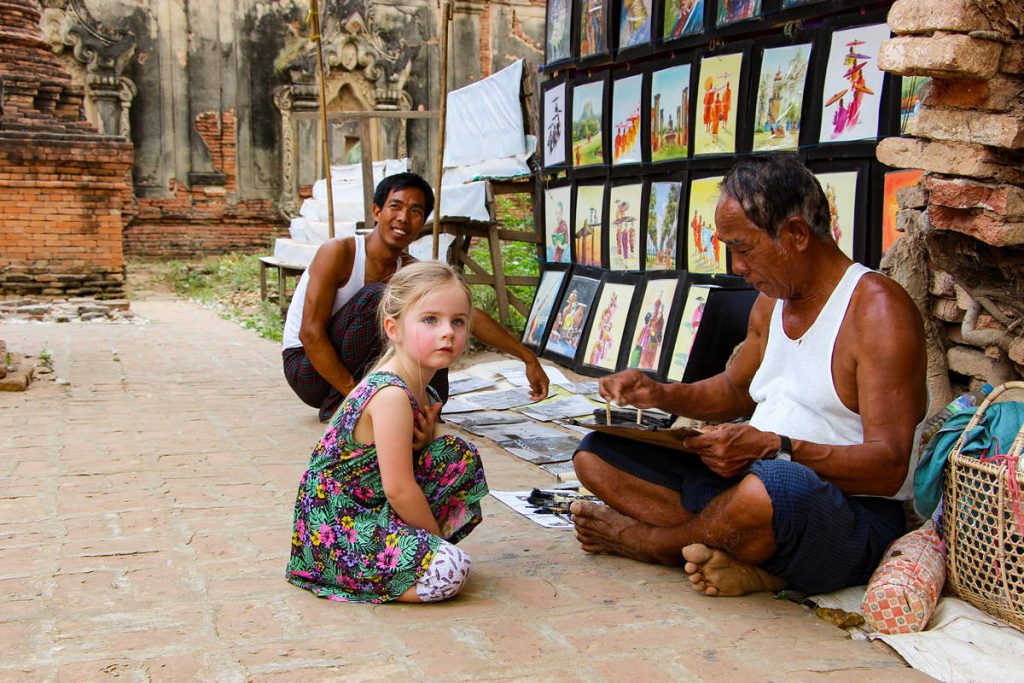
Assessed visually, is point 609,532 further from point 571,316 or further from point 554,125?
point 554,125

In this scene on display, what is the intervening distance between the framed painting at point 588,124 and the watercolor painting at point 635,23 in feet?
1.20

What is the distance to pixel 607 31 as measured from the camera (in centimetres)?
696

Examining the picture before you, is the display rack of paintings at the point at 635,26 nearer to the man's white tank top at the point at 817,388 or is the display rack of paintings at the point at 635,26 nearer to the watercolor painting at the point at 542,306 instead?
the watercolor painting at the point at 542,306

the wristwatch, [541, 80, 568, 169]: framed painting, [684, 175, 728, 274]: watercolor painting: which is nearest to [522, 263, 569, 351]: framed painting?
[541, 80, 568, 169]: framed painting

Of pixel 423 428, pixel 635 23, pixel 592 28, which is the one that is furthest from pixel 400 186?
pixel 592 28

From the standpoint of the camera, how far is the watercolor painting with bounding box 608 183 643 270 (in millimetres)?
6812

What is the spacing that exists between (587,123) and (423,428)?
4.78 metres

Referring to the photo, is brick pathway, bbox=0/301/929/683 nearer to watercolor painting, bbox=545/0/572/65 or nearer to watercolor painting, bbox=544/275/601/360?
watercolor painting, bbox=544/275/601/360

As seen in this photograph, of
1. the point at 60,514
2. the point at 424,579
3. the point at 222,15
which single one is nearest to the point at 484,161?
the point at 60,514

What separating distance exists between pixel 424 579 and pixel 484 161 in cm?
672

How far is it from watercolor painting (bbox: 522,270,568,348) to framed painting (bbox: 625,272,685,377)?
1.11 metres

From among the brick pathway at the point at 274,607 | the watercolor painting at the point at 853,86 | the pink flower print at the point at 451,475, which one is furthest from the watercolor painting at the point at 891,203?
the pink flower print at the point at 451,475

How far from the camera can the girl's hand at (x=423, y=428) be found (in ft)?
9.78

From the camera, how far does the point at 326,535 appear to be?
2.91 m
